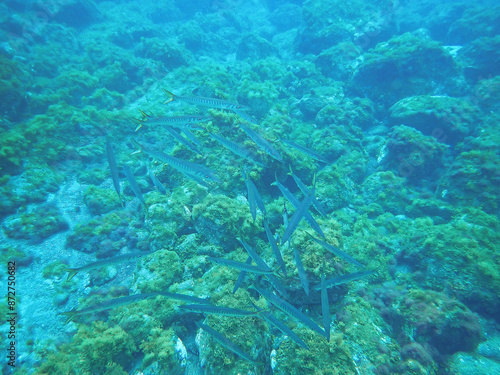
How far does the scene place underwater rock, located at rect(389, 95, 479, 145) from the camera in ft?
34.1

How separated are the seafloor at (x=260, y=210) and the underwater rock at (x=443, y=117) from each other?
88mm

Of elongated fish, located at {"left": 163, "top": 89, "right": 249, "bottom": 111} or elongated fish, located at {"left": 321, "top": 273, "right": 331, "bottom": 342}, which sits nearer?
elongated fish, located at {"left": 321, "top": 273, "right": 331, "bottom": 342}

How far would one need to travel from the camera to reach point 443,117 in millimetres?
10430

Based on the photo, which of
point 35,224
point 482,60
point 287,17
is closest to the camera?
point 35,224

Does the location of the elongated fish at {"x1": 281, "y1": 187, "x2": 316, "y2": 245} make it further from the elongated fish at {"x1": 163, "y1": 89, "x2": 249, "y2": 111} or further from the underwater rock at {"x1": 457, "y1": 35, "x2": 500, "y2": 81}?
the underwater rock at {"x1": 457, "y1": 35, "x2": 500, "y2": 81}

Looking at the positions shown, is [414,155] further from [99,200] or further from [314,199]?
[99,200]

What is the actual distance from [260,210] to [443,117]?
36.6ft

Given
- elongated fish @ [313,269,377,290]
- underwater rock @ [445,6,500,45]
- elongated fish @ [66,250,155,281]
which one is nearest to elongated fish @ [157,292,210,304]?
elongated fish @ [66,250,155,281]

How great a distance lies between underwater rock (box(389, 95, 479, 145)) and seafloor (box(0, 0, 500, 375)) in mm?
88

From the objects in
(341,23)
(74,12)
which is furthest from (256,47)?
(74,12)

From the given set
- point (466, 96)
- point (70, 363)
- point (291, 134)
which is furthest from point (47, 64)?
point (466, 96)

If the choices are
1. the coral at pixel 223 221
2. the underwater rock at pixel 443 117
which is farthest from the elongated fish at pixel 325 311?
the underwater rock at pixel 443 117

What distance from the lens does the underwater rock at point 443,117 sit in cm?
1038

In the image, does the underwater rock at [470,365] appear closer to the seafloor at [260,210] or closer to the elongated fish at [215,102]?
the seafloor at [260,210]
